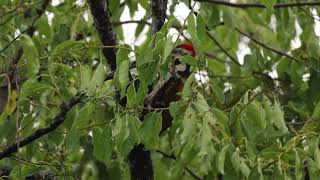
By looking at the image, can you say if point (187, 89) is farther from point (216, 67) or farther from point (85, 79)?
point (216, 67)

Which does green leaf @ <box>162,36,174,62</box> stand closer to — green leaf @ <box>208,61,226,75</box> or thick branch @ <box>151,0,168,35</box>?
thick branch @ <box>151,0,168,35</box>

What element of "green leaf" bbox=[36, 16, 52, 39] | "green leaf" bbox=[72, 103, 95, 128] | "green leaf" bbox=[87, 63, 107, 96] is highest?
"green leaf" bbox=[36, 16, 52, 39]

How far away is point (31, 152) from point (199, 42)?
113 cm

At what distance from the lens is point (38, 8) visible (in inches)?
148

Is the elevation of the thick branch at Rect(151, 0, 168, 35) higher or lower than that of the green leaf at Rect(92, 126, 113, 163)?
higher

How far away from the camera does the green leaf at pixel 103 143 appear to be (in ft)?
8.89

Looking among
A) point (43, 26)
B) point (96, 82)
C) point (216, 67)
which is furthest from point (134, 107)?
point (216, 67)

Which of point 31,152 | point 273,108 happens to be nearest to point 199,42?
point 273,108

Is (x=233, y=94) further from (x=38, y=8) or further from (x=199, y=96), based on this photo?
(x=199, y=96)

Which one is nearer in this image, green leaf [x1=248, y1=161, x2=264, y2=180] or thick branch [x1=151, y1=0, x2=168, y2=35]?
green leaf [x1=248, y1=161, x2=264, y2=180]

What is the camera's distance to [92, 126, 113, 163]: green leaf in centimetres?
271

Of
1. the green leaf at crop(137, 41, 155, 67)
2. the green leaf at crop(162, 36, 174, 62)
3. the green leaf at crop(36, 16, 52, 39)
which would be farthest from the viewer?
the green leaf at crop(36, 16, 52, 39)

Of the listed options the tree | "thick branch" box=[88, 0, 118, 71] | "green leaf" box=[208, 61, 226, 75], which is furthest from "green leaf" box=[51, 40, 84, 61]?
"green leaf" box=[208, 61, 226, 75]

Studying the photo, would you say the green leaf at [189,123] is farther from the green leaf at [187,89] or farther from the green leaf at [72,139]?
the green leaf at [72,139]
